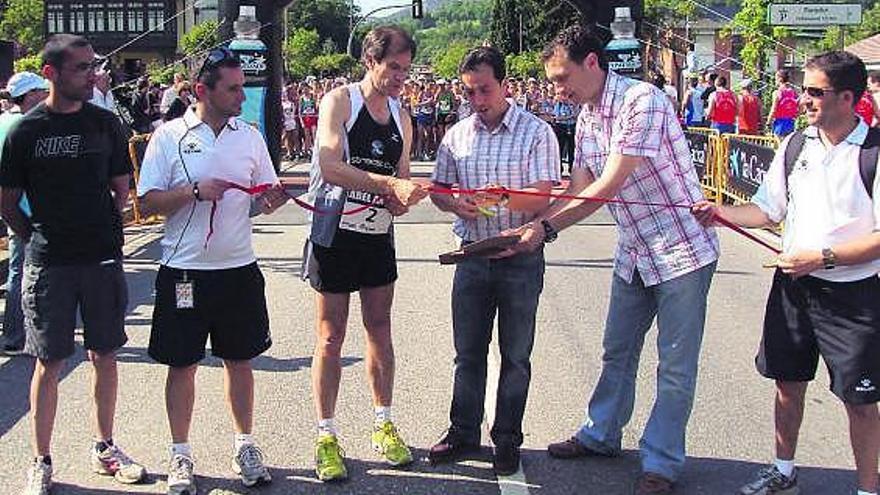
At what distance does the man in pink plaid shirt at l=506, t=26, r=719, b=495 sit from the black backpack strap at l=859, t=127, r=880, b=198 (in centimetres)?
75

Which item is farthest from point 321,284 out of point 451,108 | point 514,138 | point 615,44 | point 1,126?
point 451,108

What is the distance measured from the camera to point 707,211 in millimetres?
4582

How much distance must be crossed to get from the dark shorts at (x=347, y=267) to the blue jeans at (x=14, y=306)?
131 inches

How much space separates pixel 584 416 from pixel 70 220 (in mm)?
2990

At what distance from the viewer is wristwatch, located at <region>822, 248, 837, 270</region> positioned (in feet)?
13.8

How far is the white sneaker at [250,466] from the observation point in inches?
191

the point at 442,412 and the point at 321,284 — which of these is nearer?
the point at 321,284

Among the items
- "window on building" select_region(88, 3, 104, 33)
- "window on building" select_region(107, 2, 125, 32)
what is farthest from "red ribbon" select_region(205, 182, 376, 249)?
"window on building" select_region(88, 3, 104, 33)

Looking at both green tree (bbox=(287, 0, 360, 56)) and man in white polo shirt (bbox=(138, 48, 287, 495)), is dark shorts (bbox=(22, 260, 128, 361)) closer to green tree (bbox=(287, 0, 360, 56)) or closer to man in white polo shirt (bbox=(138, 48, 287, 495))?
man in white polo shirt (bbox=(138, 48, 287, 495))

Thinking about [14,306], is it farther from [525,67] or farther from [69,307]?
[525,67]

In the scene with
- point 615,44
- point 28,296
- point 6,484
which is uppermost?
point 615,44

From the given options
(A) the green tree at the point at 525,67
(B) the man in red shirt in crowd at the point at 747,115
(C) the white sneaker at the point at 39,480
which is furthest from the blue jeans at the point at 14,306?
(A) the green tree at the point at 525,67

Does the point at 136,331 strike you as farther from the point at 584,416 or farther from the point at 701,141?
the point at 701,141

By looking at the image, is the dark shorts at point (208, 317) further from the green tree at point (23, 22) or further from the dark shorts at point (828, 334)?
the green tree at point (23, 22)
